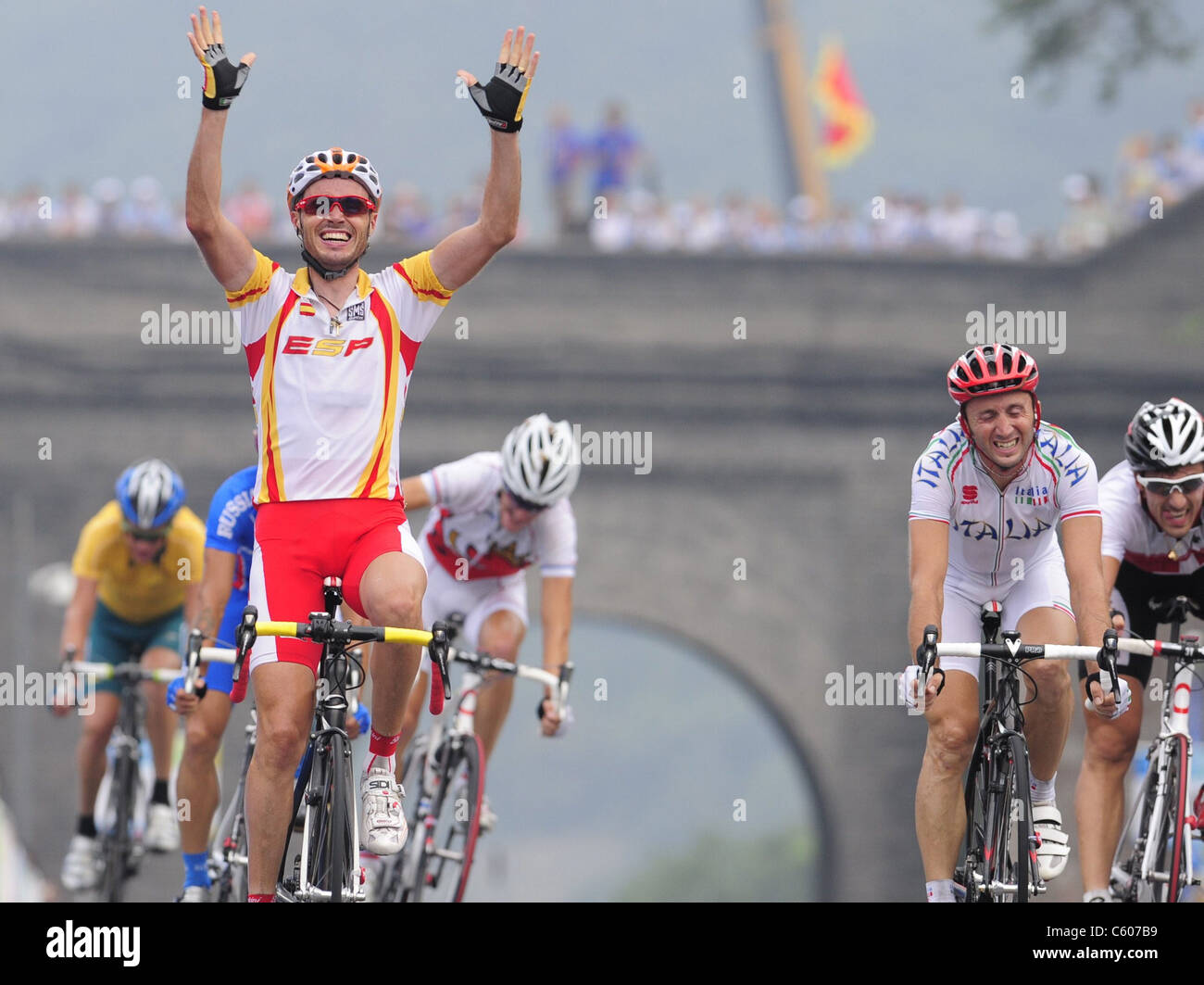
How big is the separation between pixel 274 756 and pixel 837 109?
3992cm

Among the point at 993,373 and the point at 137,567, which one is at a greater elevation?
the point at 993,373

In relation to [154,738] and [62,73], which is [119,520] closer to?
[154,738]

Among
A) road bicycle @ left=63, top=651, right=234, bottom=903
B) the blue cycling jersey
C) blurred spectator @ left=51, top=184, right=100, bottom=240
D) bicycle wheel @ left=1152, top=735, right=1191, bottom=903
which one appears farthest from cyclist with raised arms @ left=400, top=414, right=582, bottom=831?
blurred spectator @ left=51, top=184, right=100, bottom=240

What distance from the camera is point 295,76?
380 feet

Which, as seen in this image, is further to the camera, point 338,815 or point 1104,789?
point 1104,789

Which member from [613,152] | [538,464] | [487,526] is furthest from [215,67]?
[613,152]

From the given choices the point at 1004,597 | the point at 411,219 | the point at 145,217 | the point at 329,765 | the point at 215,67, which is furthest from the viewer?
A: the point at 145,217

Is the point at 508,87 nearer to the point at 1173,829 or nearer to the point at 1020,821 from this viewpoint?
the point at 1020,821

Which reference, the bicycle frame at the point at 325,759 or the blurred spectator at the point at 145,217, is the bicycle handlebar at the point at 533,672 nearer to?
the bicycle frame at the point at 325,759

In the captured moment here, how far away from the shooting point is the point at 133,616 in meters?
10.9

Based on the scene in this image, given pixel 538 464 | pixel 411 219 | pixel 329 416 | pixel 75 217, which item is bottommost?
pixel 329 416

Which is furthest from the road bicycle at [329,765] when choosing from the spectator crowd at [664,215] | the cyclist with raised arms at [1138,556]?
the spectator crowd at [664,215]

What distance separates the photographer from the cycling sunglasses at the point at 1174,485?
7793 mm

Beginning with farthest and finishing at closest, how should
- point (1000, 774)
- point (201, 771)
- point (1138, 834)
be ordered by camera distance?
1. point (201, 771)
2. point (1138, 834)
3. point (1000, 774)
